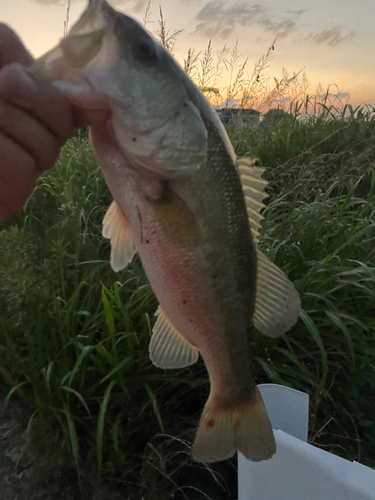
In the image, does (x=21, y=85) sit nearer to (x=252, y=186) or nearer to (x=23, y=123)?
(x=23, y=123)

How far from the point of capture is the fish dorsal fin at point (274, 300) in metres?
1.03

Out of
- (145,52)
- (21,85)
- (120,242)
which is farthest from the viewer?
(120,242)

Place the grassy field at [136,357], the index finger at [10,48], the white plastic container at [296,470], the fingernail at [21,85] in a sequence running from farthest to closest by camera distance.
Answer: the grassy field at [136,357] → the white plastic container at [296,470] → the index finger at [10,48] → the fingernail at [21,85]

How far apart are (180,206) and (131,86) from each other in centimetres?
31

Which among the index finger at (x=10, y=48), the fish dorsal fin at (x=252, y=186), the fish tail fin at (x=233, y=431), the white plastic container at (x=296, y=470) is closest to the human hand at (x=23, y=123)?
the index finger at (x=10, y=48)

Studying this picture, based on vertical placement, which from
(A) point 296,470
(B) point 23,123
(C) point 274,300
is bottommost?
(A) point 296,470

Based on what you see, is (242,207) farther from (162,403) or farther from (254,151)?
(254,151)

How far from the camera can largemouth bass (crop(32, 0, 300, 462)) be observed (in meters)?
0.81

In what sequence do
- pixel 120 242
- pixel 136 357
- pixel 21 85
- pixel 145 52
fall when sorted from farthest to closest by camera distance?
pixel 136 357
pixel 120 242
pixel 145 52
pixel 21 85

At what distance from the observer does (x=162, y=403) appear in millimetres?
1637

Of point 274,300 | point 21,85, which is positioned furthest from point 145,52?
point 274,300

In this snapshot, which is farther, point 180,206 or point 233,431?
point 233,431

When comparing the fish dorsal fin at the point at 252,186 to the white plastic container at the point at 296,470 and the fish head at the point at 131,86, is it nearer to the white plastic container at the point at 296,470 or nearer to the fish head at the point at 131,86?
the fish head at the point at 131,86

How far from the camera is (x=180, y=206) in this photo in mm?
884
